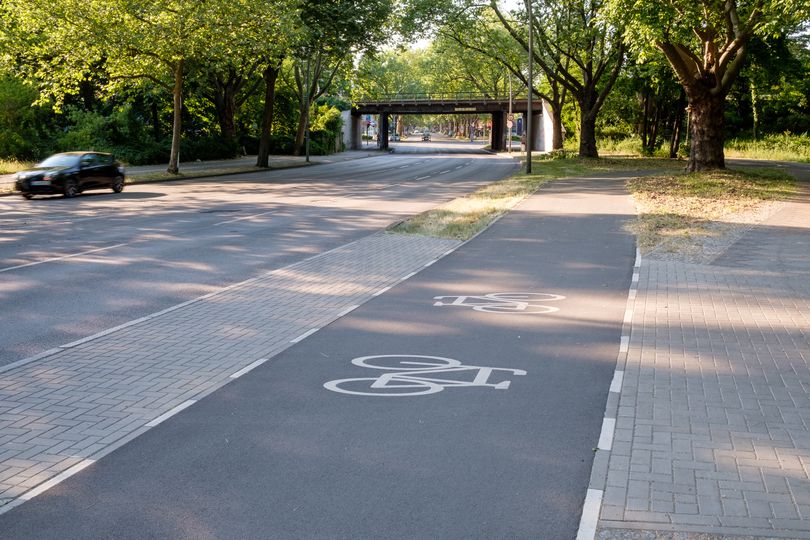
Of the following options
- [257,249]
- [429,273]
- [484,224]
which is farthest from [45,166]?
[429,273]

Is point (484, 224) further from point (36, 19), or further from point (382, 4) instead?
point (382, 4)

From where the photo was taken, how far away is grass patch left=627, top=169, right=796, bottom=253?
16844 millimetres

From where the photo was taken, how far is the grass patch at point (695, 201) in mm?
16844

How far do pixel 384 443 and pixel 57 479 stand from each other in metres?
2.16

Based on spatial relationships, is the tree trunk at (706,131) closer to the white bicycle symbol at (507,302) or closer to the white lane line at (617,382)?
the white bicycle symbol at (507,302)

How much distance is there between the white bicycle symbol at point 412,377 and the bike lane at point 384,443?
3 cm

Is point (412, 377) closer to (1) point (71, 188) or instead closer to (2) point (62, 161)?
(1) point (71, 188)

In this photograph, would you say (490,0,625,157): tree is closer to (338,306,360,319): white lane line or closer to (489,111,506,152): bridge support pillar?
(338,306,360,319): white lane line

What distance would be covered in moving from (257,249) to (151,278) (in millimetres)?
3424

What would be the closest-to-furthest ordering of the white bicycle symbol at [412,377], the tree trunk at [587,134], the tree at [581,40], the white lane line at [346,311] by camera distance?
the white bicycle symbol at [412,377], the white lane line at [346,311], the tree at [581,40], the tree trunk at [587,134]

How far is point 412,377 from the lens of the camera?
742cm

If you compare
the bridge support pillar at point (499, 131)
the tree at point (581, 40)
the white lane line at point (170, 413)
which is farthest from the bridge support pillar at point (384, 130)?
the white lane line at point (170, 413)

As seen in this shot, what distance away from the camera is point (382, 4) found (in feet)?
132

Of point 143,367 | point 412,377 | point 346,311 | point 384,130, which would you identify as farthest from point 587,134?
point 143,367
